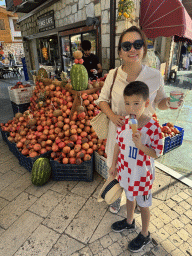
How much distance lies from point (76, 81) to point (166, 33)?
3053mm

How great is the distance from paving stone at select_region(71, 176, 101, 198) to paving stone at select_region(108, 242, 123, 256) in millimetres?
919

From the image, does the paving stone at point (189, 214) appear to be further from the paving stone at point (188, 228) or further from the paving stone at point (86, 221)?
the paving stone at point (86, 221)

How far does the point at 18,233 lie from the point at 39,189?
2.80ft

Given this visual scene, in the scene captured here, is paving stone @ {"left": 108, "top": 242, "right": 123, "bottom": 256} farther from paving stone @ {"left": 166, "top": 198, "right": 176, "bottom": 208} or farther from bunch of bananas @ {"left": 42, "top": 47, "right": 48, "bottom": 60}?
bunch of bananas @ {"left": 42, "top": 47, "right": 48, "bottom": 60}

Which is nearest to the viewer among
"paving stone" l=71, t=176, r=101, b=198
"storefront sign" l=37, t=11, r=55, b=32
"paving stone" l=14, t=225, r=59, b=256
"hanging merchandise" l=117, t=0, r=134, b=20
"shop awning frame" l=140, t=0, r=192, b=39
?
"paving stone" l=14, t=225, r=59, b=256

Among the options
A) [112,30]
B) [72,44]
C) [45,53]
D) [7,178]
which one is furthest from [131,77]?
[45,53]

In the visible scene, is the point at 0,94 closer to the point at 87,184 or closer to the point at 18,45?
the point at 87,184

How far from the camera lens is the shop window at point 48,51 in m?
10.9

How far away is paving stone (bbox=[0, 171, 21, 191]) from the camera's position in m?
3.34

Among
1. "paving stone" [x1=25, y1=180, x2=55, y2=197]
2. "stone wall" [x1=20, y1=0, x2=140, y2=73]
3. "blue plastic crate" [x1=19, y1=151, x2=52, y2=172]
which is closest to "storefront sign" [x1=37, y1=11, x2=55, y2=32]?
"stone wall" [x1=20, y1=0, x2=140, y2=73]

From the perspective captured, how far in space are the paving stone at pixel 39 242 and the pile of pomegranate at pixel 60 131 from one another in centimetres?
113

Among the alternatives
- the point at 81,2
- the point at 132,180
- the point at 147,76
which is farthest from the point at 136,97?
the point at 81,2

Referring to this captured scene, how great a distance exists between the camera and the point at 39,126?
12.6 ft

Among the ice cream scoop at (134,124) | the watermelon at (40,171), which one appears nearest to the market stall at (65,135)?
the watermelon at (40,171)
